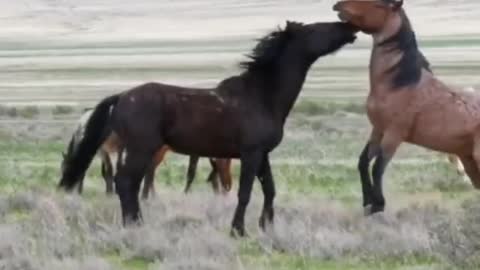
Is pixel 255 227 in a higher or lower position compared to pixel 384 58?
lower

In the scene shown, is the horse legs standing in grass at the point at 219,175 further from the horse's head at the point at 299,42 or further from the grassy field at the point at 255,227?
the horse's head at the point at 299,42

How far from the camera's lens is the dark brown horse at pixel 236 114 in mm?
12156

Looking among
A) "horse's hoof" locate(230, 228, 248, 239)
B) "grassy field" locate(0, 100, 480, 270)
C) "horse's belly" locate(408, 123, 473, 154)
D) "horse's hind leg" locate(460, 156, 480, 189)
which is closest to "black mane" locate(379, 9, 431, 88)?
"horse's belly" locate(408, 123, 473, 154)

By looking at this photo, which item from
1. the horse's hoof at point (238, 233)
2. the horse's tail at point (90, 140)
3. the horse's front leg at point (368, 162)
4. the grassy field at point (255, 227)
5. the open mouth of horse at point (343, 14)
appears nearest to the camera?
the grassy field at point (255, 227)

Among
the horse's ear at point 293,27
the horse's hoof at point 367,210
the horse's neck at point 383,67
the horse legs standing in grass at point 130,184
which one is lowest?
the horse's hoof at point 367,210

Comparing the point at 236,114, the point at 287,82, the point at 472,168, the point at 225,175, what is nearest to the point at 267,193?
the point at 236,114

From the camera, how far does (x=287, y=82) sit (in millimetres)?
12453

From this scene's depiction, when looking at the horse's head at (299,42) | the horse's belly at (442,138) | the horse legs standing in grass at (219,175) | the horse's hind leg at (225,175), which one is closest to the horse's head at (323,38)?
the horse's head at (299,42)

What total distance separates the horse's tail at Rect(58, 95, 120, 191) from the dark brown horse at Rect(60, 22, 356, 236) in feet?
0.32

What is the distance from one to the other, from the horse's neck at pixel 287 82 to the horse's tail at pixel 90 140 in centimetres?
143

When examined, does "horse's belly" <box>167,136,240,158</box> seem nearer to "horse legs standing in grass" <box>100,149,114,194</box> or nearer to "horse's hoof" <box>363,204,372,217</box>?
"horse's hoof" <box>363,204,372,217</box>

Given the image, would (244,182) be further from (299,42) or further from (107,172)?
(107,172)

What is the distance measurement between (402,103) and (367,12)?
91 centimetres

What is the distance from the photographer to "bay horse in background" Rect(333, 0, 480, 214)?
516 inches
